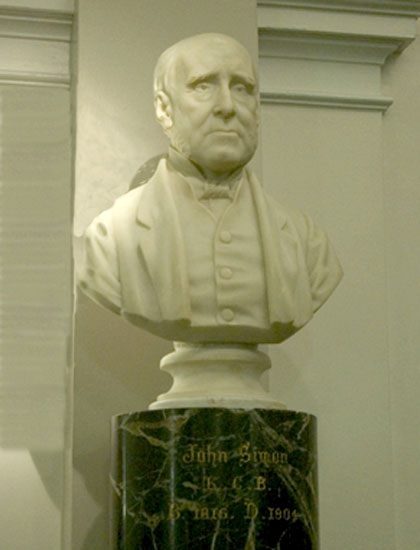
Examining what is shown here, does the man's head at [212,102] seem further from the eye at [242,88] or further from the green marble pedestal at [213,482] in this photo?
the green marble pedestal at [213,482]

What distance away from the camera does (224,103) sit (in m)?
3.62

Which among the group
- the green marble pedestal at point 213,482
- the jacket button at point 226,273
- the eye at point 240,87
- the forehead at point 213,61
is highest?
the forehead at point 213,61

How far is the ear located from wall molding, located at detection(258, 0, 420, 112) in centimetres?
113

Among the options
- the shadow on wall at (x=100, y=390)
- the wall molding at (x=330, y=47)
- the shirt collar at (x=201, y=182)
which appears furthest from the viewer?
the wall molding at (x=330, y=47)

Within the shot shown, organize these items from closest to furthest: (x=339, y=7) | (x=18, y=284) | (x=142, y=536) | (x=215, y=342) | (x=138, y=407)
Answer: (x=142, y=536) → (x=215, y=342) → (x=138, y=407) → (x=18, y=284) → (x=339, y=7)

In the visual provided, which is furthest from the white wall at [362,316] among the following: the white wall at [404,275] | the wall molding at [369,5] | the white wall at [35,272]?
the white wall at [35,272]

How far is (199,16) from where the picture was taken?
14.9ft

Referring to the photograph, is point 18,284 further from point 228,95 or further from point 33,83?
point 228,95

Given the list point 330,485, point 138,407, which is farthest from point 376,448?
point 138,407

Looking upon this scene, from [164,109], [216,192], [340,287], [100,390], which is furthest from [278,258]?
[340,287]

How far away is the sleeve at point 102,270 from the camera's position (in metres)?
3.59

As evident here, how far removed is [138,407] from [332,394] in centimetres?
88

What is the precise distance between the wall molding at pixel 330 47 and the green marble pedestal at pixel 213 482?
181cm

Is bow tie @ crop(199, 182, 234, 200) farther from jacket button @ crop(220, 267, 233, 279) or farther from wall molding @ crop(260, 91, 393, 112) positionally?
wall molding @ crop(260, 91, 393, 112)
